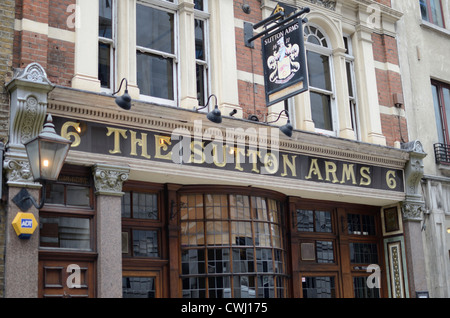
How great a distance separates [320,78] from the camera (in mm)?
13195

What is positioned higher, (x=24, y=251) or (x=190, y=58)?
(x=190, y=58)

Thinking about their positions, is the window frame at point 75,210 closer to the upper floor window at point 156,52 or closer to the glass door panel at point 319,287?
the upper floor window at point 156,52

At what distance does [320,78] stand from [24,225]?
23.4 feet

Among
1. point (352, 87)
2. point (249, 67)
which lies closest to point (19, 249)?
point (249, 67)

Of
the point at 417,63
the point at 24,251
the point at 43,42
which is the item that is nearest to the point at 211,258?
the point at 24,251

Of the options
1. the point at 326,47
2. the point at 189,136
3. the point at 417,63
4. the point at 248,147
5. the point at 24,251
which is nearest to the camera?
the point at 24,251

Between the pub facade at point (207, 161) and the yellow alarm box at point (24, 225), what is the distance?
0.36 ft

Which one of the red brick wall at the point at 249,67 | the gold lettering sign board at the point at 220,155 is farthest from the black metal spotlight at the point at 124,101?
the red brick wall at the point at 249,67

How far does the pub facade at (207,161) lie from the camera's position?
9273 millimetres

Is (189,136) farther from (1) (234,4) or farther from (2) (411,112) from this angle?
(2) (411,112)

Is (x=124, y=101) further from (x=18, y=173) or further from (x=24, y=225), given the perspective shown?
(x=24, y=225)

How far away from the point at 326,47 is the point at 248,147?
349 cm

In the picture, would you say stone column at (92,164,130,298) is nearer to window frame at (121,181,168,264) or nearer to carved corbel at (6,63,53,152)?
window frame at (121,181,168,264)

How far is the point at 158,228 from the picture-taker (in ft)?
35.2
